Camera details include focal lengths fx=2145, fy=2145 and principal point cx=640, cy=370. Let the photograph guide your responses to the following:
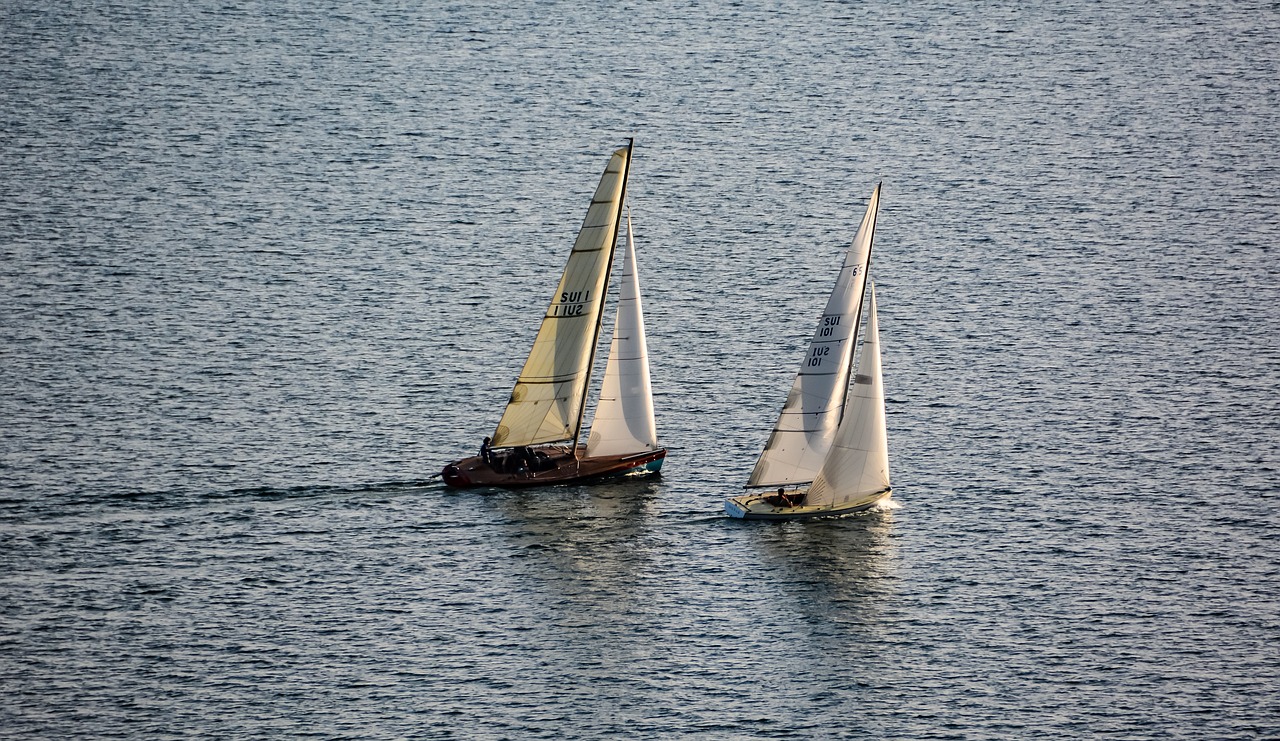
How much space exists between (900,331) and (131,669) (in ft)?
243

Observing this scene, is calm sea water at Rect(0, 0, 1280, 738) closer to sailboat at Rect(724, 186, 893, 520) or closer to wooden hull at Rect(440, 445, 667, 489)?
wooden hull at Rect(440, 445, 667, 489)

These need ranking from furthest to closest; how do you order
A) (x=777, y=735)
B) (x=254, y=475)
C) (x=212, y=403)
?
(x=212, y=403) < (x=254, y=475) < (x=777, y=735)

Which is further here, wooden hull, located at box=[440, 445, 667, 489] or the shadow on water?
wooden hull, located at box=[440, 445, 667, 489]

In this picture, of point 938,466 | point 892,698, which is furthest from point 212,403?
point 892,698


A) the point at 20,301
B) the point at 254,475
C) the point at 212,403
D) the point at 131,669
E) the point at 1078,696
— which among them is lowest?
the point at 1078,696

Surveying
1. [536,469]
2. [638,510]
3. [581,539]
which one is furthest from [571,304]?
[581,539]

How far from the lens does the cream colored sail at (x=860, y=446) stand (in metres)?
123

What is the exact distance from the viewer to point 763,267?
182m

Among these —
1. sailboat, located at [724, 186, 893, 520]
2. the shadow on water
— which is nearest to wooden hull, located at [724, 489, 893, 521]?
sailboat, located at [724, 186, 893, 520]

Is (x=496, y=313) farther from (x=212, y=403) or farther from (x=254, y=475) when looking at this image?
(x=254, y=475)

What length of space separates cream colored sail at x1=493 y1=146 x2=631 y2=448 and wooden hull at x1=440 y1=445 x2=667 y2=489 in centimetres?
176

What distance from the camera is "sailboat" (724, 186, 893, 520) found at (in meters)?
123

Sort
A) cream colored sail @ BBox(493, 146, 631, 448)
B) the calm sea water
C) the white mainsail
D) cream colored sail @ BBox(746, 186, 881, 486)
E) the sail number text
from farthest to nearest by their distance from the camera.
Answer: the sail number text, cream colored sail @ BBox(493, 146, 631, 448), the white mainsail, cream colored sail @ BBox(746, 186, 881, 486), the calm sea water

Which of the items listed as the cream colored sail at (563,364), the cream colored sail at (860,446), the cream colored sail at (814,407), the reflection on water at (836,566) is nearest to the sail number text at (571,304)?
the cream colored sail at (563,364)
